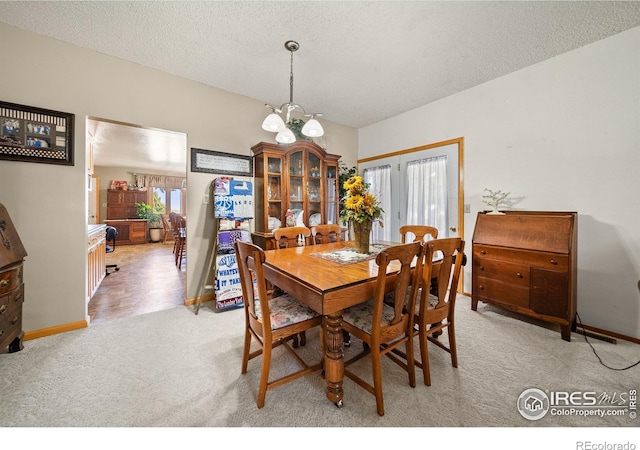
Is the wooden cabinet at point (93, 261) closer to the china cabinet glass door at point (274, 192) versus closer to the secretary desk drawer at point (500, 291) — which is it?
the china cabinet glass door at point (274, 192)

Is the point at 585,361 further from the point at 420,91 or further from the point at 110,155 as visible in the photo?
the point at 110,155

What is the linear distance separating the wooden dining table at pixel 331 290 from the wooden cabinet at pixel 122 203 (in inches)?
337

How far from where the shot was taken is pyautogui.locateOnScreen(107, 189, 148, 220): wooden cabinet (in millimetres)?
7781

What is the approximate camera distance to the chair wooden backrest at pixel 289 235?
242 centimetres

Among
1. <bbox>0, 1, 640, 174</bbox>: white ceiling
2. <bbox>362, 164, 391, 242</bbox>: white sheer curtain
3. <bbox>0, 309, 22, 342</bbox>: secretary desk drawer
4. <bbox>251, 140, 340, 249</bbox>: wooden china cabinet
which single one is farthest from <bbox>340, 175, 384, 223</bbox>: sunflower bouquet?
A: <bbox>0, 309, 22, 342</bbox>: secretary desk drawer

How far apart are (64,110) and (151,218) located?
6.95 meters

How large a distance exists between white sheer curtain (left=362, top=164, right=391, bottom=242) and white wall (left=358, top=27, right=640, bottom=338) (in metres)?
1.33

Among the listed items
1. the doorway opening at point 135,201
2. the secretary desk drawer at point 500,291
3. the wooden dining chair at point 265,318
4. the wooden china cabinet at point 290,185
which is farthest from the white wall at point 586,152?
the doorway opening at point 135,201

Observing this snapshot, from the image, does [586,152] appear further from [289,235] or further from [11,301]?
[11,301]

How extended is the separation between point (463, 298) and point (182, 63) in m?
4.20

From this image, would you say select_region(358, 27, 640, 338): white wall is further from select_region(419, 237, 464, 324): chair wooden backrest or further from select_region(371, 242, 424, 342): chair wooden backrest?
select_region(371, 242, 424, 342): chair wooden backrest

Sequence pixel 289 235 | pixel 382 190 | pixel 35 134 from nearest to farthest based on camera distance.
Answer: pixel 35 134 → pixel 289 235 → pixel 382 190

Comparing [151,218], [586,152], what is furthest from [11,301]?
[151,218]

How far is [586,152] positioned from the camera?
233 centimetres
